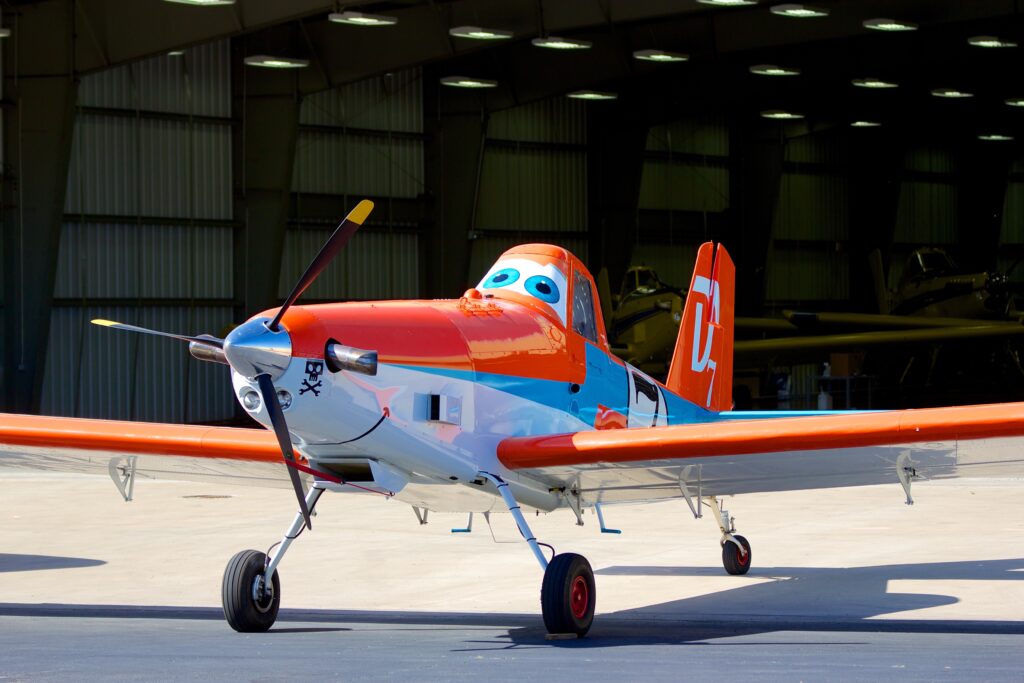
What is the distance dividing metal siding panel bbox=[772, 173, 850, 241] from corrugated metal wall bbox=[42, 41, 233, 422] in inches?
773

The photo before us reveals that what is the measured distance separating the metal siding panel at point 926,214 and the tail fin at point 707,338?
38.7 meters

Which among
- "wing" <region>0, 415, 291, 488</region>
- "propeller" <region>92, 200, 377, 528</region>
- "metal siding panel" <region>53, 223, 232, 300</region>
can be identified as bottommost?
"wing" <region>0, 415, 291, 488</region>

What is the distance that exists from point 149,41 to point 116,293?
7186mm

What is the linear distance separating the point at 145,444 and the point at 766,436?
4.01m

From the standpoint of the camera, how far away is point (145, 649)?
26.1ft

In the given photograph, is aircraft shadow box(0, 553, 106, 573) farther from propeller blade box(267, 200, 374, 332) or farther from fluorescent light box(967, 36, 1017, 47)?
fluorescent light box(967, 36, 1017, 47)

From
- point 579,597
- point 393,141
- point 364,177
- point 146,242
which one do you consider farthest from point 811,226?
point 579,597

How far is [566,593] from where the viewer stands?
8.57 metres

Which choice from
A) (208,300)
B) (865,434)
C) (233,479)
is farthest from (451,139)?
(865,434)

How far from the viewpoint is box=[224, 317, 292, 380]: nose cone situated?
7.41 meters

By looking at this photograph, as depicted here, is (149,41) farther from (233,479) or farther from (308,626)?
(308,626)

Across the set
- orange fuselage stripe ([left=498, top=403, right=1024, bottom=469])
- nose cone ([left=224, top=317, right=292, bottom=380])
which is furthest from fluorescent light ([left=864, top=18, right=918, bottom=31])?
nose cone ([left=224, top=317, right=292, bottom=380])

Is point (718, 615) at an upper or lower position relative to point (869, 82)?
lower

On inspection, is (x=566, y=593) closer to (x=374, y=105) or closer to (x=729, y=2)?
(x=729, y=2)
